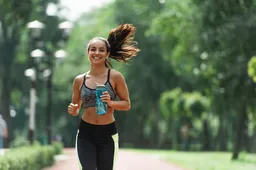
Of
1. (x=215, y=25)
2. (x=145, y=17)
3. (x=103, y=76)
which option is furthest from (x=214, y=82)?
(x=103, y=76)

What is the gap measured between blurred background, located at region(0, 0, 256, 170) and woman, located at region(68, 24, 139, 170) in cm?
1014

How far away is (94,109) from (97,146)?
1.16ft

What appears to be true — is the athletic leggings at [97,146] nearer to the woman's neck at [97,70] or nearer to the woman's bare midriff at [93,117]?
the woman's bare midriff at [93,117]

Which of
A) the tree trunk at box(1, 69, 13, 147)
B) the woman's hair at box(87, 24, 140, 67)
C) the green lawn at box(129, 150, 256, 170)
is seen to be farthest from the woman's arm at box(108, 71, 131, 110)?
the tree trunk at box(1, 69, 13, 147)

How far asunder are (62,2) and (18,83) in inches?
300

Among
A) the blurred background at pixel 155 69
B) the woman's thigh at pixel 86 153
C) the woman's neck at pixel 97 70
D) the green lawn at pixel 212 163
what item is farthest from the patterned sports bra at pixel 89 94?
the green lawn at pixel 212 163

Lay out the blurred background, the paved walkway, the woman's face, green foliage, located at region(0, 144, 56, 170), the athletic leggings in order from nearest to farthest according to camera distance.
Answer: the athletic leggings, the woman's face, green foliage, located at region(0, 144, 56, 170), the paved walkway, the blurred background

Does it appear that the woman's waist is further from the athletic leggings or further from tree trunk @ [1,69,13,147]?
tree trunk @ [1,69,13,147]

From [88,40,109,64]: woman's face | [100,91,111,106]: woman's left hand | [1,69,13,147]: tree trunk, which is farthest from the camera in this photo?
[1,69,13,147]: tree trunk

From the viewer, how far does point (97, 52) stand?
639cm

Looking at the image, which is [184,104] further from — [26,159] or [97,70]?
[97,70]

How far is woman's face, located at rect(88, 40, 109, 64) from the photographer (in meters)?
6.41

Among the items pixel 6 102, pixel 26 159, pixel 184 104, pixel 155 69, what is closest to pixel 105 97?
pixel 26 159

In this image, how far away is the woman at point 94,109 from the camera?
6.31 m
